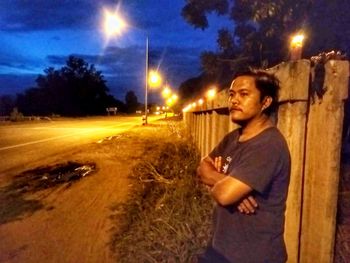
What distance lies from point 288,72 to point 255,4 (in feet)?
16.3

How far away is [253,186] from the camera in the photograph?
210 cm

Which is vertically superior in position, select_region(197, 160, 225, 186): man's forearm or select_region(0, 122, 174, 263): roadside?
select_region(197, 160, 225, 186): man's forearm

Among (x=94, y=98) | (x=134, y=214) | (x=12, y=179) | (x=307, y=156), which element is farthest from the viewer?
(x=94, y=98)

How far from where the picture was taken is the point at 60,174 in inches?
372

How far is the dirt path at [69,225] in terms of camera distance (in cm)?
473

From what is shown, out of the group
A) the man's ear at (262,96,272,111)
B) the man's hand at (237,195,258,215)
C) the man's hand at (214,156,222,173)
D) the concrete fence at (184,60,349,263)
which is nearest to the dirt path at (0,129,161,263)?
the concrete fence at (184,60,349,263)

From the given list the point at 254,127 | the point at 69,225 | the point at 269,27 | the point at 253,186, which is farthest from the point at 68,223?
the point at 269,27

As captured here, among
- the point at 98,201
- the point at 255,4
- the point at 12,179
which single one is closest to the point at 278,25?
the point at 255,4

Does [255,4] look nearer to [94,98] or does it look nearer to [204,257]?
[204,257]

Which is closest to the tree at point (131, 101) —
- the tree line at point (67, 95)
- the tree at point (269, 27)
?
the tree line at point (67, 95)

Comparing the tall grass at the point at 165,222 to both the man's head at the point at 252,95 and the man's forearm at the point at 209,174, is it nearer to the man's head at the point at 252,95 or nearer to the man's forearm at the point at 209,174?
the man's forearm at the point at 209,174

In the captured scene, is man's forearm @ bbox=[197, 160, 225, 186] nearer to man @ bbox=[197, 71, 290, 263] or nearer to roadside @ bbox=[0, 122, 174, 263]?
man @ bbox=[197, 71, 290, 263]

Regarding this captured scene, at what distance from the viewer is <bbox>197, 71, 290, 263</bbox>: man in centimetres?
213

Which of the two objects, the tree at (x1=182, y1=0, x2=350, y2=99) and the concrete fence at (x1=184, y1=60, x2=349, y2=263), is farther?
the tree at (x1=182, y1=0, x2=350, y2=99)
